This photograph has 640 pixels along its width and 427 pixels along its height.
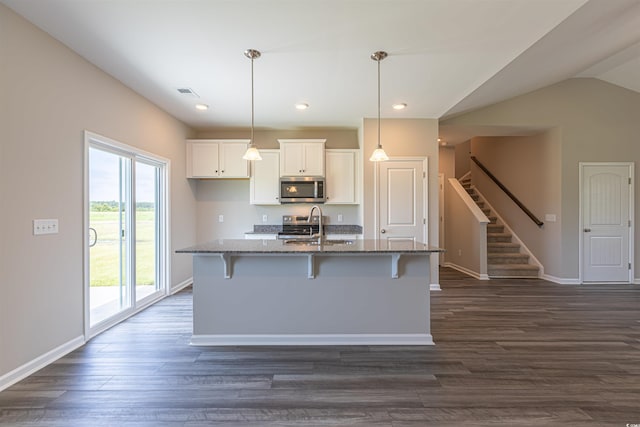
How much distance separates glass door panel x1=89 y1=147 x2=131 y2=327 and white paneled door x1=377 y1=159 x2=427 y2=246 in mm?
3408

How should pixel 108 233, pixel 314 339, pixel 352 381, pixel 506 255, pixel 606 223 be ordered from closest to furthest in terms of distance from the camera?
pixel 352 381 → pixel 314 339 → pixel 108 233 → pixel 606 223 → pixel 506 255

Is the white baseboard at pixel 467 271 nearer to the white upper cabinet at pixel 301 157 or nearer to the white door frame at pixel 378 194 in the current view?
the white door frame at pixel 378 194

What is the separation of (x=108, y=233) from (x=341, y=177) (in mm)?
3294

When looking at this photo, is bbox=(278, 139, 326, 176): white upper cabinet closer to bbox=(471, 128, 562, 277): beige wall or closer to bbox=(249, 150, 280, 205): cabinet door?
bbox=(249, 150, 280, 205): cabinet door

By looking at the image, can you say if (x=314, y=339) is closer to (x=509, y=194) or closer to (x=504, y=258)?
(x=504, y=258)

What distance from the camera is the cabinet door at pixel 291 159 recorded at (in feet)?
16.8

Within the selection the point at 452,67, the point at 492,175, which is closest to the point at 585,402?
the point at 452,67

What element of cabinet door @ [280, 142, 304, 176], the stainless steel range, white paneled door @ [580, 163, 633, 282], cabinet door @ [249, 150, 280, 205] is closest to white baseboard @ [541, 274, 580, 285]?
white paneled door @ [580, 163, 633, 282]

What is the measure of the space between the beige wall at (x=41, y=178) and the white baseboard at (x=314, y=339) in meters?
1.17

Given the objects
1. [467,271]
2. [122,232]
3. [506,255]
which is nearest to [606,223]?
[506,255]

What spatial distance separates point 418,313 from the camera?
9.52 feet

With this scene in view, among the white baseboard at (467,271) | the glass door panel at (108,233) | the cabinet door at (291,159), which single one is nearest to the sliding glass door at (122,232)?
the glass door panel at (108,233)

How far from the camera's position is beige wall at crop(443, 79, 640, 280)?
505 centimetres

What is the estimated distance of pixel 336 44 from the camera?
2.75 metres
